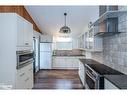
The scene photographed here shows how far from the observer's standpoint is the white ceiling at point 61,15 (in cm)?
644

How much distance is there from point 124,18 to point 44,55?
665cm

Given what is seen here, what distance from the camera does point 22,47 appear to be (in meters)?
3.80

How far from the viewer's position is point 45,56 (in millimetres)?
9406

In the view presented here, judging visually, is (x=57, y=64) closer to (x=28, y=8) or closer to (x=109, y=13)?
(x=28, y=8)

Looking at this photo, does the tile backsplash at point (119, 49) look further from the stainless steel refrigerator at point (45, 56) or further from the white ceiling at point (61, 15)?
the stainless steel refrigerator at point (45, 56)

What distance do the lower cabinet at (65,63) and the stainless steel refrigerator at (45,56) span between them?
308 mm

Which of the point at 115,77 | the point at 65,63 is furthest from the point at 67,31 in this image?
the point at 65,63

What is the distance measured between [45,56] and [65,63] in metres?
1.18

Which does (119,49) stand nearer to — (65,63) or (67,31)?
(67,31)

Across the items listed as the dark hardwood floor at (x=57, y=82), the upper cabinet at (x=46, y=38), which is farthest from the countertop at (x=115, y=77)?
the upper cabinet at (x=46, y=38)

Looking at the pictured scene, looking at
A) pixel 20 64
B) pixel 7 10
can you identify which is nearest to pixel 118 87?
pixel 20 64

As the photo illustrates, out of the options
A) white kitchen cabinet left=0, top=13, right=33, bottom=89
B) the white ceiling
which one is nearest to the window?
the white ceiling

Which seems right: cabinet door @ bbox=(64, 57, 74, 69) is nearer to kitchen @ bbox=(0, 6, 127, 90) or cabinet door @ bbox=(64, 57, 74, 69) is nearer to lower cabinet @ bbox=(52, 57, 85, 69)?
lower cabinet @ bbox=(52, 57, 85, 69)

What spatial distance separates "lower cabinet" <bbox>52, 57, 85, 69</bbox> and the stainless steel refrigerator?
31 cm
